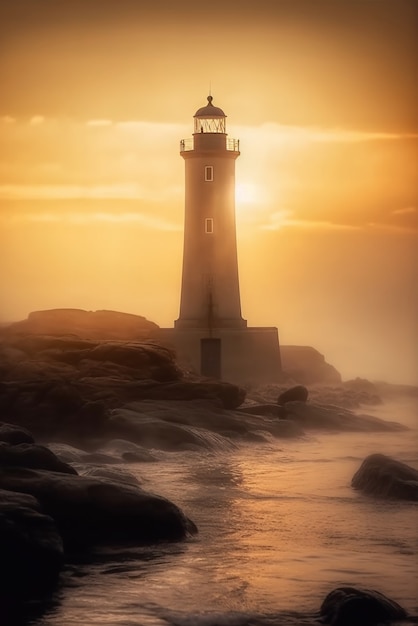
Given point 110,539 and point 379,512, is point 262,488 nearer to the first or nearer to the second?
point 379,512

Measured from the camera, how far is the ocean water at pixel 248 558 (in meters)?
12.0

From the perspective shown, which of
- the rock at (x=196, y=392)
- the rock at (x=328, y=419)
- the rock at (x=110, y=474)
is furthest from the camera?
the rock at (x=328, y=419)

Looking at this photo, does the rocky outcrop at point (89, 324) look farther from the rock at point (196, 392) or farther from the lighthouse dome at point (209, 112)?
the lighthouse dome at point (209, 112)

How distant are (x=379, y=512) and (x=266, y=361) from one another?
18974 millimetres

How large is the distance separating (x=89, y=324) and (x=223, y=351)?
3.60 meters

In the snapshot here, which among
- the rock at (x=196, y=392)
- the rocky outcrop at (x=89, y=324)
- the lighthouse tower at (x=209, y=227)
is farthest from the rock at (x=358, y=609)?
the lighthouse tower at (x=209, y=227)

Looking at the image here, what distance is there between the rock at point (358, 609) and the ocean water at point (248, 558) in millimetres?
265

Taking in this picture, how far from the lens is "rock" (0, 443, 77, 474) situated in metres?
15.1

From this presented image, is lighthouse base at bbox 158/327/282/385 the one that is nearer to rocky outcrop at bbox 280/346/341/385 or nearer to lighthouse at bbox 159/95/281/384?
lighthouse at bbox 159/95/281/384

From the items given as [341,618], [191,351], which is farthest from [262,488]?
[191,351]

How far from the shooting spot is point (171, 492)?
19.0 meters

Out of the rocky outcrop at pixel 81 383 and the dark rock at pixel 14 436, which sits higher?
the rocky outcrop at pixel 81 383

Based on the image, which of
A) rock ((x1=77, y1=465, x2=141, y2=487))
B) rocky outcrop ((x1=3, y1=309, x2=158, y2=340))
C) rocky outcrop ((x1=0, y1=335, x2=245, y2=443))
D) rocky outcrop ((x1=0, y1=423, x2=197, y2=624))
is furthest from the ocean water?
rocky outcrop ((x1=3, y1=309, x2=158, y2=340))

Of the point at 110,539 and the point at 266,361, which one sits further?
the point at 266,361
